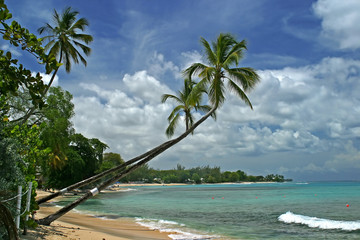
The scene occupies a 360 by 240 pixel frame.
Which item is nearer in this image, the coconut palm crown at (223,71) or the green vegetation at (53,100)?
the green vegetation at (53,100)

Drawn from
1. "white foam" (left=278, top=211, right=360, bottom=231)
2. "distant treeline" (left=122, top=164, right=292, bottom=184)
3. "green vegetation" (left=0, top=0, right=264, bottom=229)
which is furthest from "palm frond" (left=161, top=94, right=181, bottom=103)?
"distant treeline" (left=122, top=164, right=292, bottom=184)

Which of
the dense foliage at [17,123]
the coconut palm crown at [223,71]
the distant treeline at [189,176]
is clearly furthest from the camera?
the distant treeline at [189,176]

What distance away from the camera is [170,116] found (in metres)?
15.7

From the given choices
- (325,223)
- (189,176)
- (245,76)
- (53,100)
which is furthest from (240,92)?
(189,176)

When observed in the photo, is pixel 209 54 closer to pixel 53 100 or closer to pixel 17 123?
pixel 17 123

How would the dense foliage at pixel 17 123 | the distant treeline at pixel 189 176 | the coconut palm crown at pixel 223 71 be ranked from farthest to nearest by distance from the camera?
the distant treeline at pixel 189 176, the coconut palm crown at pixel 223 71, the dense foliage at pixel 17 123

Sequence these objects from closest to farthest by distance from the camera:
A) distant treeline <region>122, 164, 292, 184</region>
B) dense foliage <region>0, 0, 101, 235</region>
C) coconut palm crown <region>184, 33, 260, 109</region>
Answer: dense foliage <region>0, 0, 101, 235</region> < coconut palm crown <region>184, 33, 260, 109</region> < distant treeline <region>122, 164, 292, 184</region>

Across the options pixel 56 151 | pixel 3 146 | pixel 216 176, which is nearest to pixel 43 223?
pixel 3 146

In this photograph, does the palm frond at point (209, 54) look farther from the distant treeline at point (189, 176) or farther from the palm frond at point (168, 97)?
the distant treeline at point (189, 176)

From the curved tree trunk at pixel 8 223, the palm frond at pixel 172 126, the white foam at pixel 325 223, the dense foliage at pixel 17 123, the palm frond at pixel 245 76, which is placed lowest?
the white foam at pixel 325 223

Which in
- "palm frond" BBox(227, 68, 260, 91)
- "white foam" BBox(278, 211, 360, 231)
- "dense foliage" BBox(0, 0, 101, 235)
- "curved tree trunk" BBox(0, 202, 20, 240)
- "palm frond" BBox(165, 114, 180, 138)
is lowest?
"white foam" BBox(278, 211, 360, 231)

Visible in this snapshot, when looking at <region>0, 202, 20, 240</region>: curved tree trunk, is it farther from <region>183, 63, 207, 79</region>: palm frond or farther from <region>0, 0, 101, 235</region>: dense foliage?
<region>183, 63, 207, 79</region>: palm frond

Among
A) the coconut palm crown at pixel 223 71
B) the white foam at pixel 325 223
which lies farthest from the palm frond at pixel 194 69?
the white foam at pixel 325 223

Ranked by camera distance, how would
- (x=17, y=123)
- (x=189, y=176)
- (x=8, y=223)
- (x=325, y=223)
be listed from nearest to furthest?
(x=8, y=223)
(x=17, y=123)
(x=325, y=223)
(x=189, y=176)
